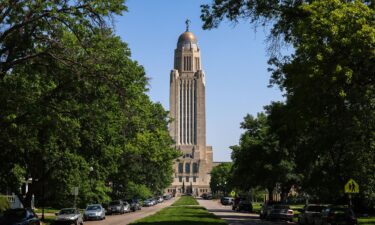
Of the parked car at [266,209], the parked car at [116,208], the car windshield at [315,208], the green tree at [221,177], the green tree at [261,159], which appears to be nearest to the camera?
the car windshield at [315,208]

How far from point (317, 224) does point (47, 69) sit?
2060 centimetres

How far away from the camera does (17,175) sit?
36.3m

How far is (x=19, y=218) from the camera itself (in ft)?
77.7

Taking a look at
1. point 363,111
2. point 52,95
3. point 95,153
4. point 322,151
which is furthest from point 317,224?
point 52,95

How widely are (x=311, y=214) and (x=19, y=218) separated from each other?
1984 cm

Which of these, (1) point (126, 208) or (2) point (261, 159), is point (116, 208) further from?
(2) point (261, 159)

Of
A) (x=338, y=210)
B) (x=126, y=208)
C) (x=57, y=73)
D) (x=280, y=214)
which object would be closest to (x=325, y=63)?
(x=57, y=73)

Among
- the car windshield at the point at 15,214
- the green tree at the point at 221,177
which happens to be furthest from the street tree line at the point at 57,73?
the green tree at the point at 221,177

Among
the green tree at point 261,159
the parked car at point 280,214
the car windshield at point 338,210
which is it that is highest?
the green tree at point 261,159

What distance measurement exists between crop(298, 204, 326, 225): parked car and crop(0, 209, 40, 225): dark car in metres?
18.1

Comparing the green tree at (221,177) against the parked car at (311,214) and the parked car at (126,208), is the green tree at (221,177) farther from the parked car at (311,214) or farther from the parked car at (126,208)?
the parked car at (311,214)

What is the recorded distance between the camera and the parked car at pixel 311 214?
115 feet

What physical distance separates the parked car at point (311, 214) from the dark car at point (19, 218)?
1809cm

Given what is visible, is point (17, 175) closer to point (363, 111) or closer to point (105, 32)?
point (105, 32)
